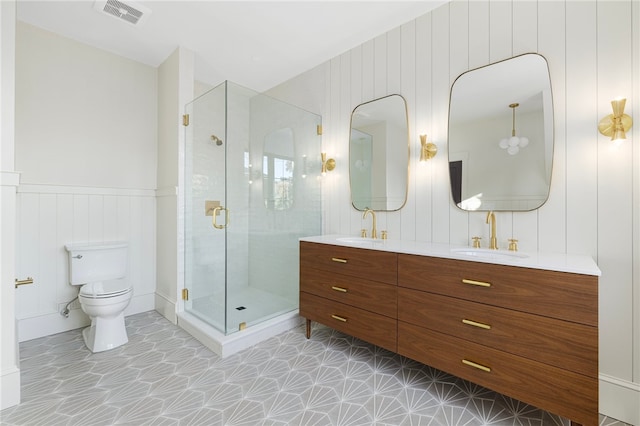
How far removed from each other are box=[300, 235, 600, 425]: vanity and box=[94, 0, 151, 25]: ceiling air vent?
2293 millimetres

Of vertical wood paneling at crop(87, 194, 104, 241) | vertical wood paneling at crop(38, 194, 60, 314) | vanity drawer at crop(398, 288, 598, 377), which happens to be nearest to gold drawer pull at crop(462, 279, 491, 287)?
vanity drawer at crop(398, 288, 598, 377)

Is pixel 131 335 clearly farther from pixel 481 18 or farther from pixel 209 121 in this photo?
pixel 481 18

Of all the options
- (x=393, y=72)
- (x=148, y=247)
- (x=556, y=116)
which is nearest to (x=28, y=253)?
(x=148, y=247)

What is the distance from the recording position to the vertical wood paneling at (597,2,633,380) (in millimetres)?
1416

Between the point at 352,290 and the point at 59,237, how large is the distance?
249cm

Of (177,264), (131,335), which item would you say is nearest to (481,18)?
(177,264)

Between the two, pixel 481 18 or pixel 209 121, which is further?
pixel 209 121

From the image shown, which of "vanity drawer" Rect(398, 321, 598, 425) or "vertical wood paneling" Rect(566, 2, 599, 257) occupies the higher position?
"vertical wood paneling" Rect(566, 2, 599, 257)

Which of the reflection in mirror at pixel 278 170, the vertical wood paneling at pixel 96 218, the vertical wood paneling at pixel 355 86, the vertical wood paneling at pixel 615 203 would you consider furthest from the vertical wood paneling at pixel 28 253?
the vertical wood paneling at pixel 615 203

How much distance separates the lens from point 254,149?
2.50 metres

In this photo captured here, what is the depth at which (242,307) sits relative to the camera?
2393mm

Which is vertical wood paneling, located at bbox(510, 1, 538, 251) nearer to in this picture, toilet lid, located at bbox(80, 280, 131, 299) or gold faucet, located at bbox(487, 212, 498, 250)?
gold faucet, located at bbox(487, 212, 498, 250)

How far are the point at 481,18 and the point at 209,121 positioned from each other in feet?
→ 7.00

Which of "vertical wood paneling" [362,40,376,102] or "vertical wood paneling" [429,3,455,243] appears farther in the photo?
"vertical wood paneling" [362,40,376,102]
